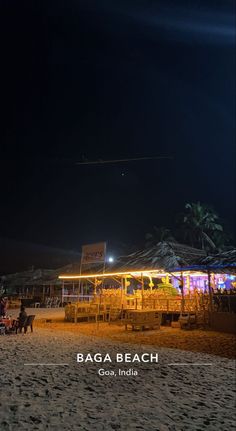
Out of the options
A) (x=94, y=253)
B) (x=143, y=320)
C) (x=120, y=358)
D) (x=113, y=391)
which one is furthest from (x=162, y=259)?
(x=113, y=391)

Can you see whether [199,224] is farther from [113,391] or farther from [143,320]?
[113,391]

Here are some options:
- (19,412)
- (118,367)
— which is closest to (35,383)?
(19,412)

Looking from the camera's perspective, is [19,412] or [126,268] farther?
[126,268]

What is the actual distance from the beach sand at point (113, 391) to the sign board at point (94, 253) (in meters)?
4.44

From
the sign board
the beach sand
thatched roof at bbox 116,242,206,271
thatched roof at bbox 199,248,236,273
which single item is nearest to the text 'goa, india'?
the beach sand

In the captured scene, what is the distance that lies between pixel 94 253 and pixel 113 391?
7.98 m

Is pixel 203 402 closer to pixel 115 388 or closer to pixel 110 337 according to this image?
pixel 115 388

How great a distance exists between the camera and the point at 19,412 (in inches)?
166

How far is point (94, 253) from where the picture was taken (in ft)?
43.3

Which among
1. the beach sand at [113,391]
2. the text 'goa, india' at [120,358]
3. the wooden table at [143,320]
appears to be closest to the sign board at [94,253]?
the wooden table at [143,320]

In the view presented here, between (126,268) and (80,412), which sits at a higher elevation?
(126,268)

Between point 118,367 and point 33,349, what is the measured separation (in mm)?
2855

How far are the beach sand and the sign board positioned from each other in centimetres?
444

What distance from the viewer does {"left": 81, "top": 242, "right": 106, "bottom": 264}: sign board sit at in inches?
502
